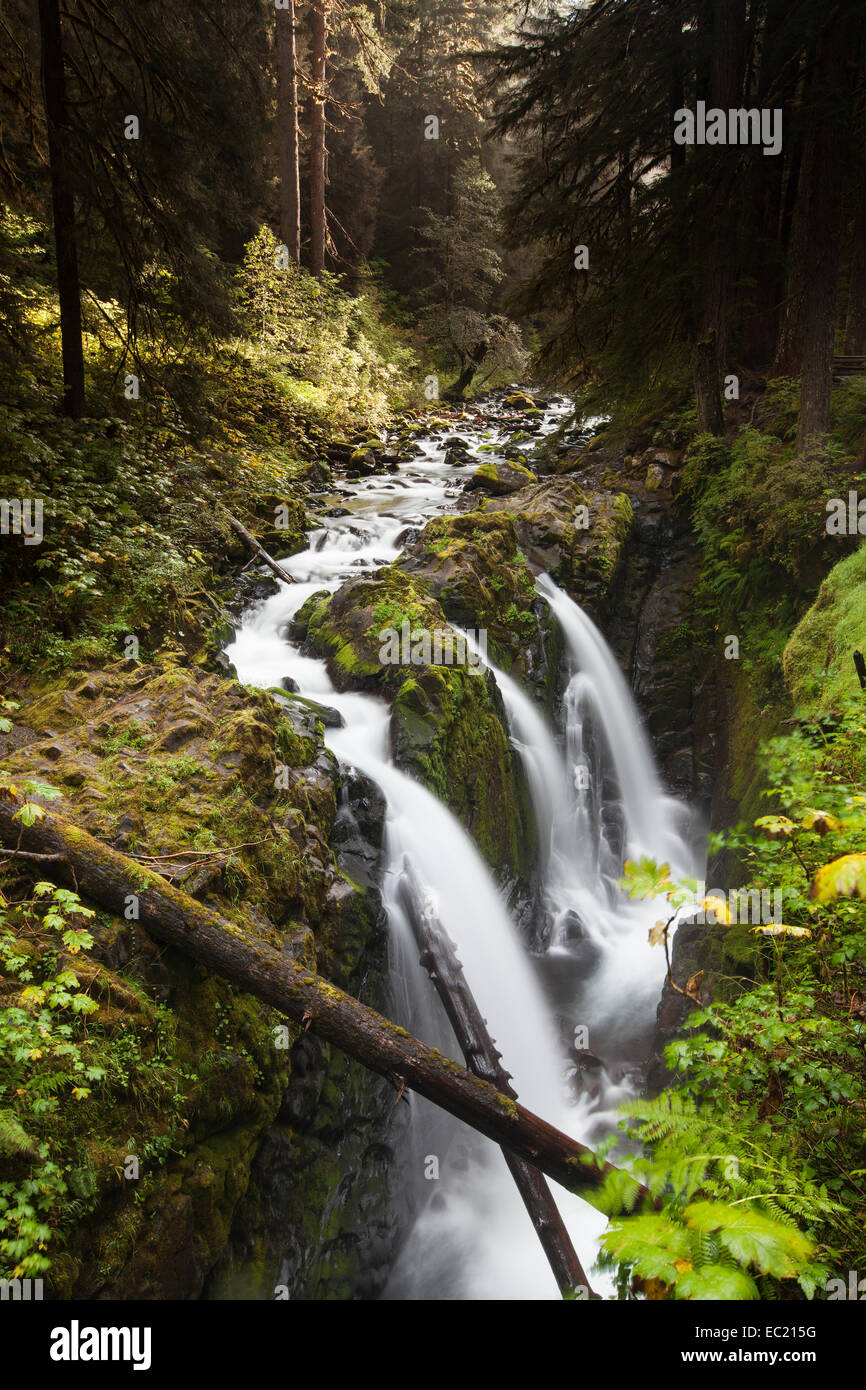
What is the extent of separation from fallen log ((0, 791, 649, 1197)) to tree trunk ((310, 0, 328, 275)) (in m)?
21.6

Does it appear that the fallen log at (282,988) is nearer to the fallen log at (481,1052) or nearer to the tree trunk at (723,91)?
the fallen log at (481,1052)

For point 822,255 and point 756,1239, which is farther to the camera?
point 822,255

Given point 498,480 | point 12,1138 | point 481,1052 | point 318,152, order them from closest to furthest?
point 12,1138
point 481,1052
point 498,480
point 318,152

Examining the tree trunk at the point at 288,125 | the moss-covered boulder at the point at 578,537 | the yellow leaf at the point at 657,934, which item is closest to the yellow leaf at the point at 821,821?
the yellow leaf at the point at 657,934

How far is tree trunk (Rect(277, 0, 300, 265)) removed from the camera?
16547 millimetres

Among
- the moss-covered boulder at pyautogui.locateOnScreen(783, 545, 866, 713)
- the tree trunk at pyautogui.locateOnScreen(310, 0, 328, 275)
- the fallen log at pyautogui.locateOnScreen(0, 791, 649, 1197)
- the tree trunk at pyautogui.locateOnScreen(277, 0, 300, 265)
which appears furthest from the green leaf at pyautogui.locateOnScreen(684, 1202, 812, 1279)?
the tree trunk at pyautogui.locateOnScreen(310, 0, 328, 275)

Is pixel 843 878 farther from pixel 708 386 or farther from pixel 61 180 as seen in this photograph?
pixel 708 386

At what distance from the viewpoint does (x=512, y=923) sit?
7.63m

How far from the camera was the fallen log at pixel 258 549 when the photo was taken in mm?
10430

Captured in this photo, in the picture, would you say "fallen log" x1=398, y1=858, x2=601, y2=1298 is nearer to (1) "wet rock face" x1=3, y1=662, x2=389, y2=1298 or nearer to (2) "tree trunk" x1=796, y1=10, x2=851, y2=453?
(1) "wet rock face" x1=3, y1=662, x2=389, y2=1298

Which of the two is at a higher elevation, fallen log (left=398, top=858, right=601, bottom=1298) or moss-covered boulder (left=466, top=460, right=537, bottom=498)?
moss-covered boulder (left=466, top=460, right=537, bottom=498)

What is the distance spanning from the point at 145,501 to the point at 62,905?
21.7ft

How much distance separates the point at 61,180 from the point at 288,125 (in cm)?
1466

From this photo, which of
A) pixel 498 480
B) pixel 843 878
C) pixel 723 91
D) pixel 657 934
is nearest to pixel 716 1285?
pixel 843 878
